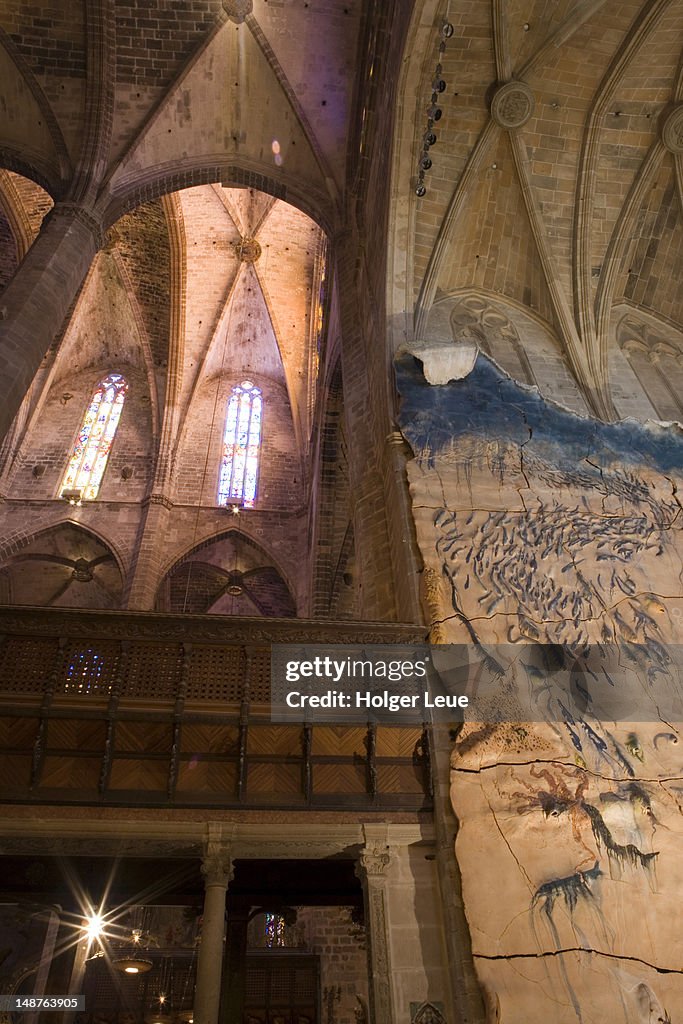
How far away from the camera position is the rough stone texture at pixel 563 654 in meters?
4.66

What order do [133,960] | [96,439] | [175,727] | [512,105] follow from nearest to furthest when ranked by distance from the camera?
[175,727] → [512,105] → [133,960] → [96,439]

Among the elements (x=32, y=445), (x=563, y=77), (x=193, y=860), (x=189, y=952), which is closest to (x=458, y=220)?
(x=563, y=77)

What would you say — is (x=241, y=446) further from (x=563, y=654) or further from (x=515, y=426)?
(x=563, y=654)

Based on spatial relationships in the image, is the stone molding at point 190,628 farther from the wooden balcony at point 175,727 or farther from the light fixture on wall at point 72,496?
the light fixture on wall at point 72,496

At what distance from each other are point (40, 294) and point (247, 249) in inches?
396

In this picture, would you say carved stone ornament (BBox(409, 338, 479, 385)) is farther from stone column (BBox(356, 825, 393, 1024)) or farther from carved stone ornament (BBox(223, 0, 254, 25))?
carved stone ornament (BBox(223, 0, 254, 25))

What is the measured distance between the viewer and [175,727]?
5547mm

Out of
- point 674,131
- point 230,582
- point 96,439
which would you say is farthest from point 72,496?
point 674,131

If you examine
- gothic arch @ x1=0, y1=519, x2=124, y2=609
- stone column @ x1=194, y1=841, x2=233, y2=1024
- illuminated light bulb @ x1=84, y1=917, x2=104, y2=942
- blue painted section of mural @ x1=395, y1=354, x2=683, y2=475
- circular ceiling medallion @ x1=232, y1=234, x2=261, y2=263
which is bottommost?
stone column @ x1=194, y1=841, x2=233, y2=1024

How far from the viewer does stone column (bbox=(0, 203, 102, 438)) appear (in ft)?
27.7

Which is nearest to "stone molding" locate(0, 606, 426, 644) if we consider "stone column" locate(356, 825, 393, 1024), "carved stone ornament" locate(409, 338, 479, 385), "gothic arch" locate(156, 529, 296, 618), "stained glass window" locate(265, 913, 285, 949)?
"stone column" locate(356, 825, 393, 1024)

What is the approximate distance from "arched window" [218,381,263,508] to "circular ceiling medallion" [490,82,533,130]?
1006 cm

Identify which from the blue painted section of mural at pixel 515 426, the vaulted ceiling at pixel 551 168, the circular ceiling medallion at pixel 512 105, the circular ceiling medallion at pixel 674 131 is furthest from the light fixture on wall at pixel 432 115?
the circular ceiling medallion at pixel 674 131

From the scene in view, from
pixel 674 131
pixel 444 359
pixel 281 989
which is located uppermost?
pixel 674 131
